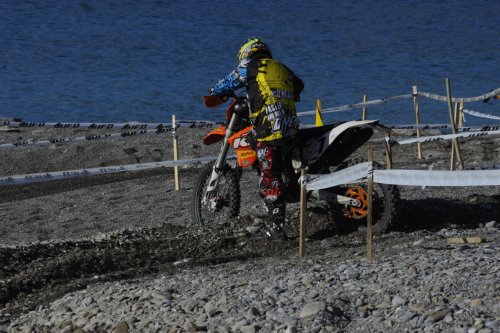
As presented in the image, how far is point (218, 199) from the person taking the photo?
1045 centimetres

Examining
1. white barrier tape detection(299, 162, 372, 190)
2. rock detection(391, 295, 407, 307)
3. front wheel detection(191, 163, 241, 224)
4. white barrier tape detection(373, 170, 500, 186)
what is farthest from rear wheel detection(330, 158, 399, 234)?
rock detection(391, 295, 407, 307)

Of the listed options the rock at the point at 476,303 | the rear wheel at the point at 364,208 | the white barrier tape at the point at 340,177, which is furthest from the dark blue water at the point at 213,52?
the rock at the point at 476,303

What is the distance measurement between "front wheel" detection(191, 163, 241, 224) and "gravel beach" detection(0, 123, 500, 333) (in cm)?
18

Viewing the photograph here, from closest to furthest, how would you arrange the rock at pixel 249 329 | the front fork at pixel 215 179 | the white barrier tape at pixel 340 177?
1. the rock at pixel 249 329
2. the white barrier tape at pixel 340 177
3. the front fork at pixel 215 179

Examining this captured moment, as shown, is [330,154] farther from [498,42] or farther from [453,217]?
[498,42]

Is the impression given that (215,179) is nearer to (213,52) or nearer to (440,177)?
(440,177)

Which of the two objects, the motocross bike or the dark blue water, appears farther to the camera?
the dark blue water

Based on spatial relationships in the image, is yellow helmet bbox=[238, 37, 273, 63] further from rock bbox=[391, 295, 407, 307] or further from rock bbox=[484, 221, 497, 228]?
rock bbox=[391, 295, 407, 307]

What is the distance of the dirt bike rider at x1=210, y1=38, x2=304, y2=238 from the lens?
31.3 feet

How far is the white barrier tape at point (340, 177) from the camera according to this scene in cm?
822

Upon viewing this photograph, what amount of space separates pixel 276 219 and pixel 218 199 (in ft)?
3.26

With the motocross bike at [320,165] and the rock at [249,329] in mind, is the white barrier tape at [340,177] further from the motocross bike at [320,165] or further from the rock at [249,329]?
the rock at [249,329]

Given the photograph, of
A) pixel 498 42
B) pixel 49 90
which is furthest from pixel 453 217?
pixel 498 42

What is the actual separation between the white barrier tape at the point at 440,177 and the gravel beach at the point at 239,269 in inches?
18.6
